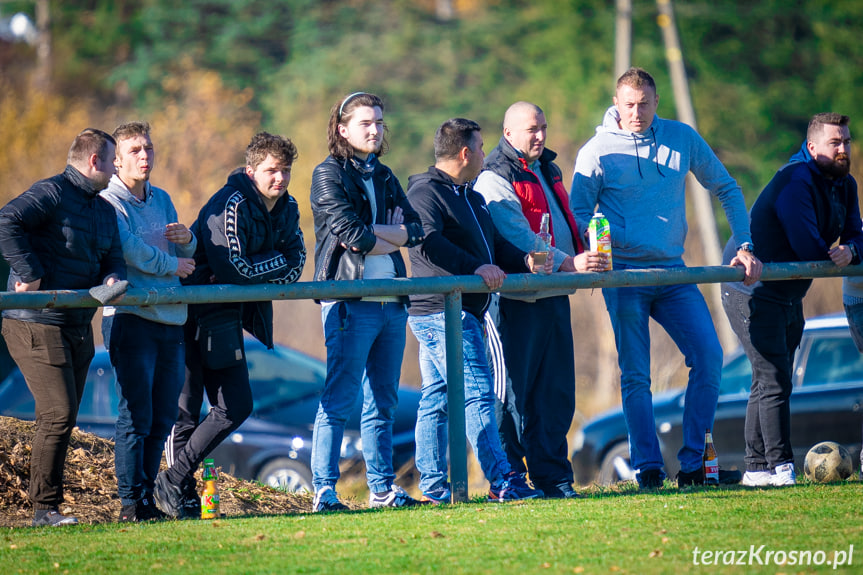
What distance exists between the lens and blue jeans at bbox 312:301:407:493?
6.46 meters

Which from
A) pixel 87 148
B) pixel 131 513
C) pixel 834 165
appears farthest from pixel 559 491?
pixel 87 148

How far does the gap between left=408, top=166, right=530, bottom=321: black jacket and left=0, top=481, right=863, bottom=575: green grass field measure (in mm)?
1145

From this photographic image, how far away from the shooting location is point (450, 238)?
6.91 metres

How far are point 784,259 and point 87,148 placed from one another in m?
4.13

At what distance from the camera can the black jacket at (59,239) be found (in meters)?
5.93

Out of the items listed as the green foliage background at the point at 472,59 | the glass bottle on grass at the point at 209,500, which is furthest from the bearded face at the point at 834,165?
the green foliage background at the point at 472,59

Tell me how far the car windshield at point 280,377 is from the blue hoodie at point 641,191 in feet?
17.1

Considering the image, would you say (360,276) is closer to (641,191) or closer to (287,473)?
(641,191)

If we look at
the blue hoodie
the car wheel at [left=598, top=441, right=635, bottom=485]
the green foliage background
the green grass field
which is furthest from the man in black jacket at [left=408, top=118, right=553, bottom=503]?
the green foliage background

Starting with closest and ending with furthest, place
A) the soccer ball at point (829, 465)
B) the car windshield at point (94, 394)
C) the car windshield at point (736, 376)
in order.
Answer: the soccer ball at point (829, 465) → the car windshield at point (736, 376) → the car windshield at point (94, 394)

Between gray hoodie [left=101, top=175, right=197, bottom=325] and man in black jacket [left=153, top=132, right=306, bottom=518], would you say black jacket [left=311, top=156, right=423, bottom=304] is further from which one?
gray hoodie [left=101, top=175, right=197, bottom=325]

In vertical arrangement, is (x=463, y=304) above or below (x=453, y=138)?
below

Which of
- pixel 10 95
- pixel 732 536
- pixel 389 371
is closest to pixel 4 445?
pixel 389 371

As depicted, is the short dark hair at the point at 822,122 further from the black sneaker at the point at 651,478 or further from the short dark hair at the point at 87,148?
the short dark hair at the point at 87,148
